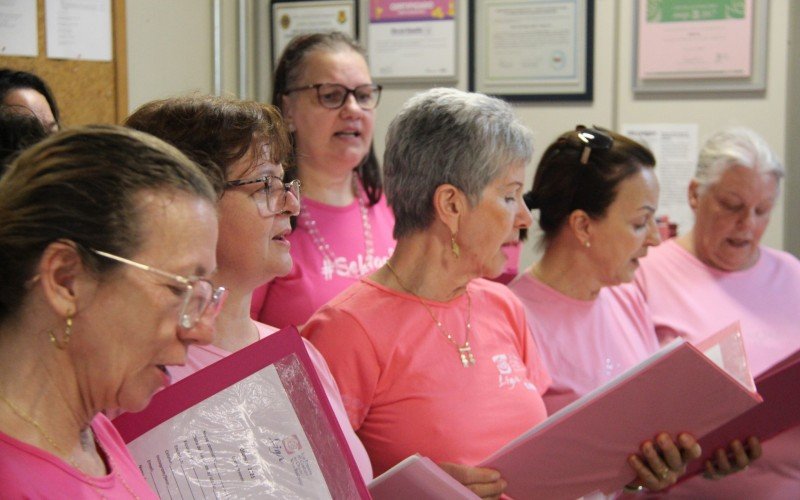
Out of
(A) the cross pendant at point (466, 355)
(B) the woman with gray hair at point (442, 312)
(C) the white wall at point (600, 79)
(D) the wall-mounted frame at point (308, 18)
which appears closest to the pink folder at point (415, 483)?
(B) the woman with gray hair at point (442, 312)

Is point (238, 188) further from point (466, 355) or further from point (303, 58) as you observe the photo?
point (303, 58)

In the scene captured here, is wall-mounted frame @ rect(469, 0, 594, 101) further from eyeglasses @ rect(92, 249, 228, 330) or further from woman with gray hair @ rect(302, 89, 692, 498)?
eyeglasses @ rect(92, 249, 228, 330)

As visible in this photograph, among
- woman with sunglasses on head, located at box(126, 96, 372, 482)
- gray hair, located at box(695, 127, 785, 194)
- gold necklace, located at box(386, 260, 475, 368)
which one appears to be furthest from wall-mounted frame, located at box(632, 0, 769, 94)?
woman with sunglasses on head, located at box(126, 96, 372, 482)

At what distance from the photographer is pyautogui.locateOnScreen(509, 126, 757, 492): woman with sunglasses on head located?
2391 millimetres

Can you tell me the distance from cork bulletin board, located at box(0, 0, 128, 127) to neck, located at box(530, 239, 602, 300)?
156cm

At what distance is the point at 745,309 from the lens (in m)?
2.75

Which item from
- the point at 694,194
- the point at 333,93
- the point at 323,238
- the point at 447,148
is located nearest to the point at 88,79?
the point at 333,93

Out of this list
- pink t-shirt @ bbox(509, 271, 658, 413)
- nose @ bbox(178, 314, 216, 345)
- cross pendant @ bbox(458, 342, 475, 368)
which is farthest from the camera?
pink t-shirt @ bbox(509, 271, 658, 413)

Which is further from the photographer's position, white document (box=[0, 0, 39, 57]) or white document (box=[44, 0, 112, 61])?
white document (box=[44, 0, 112, 61])

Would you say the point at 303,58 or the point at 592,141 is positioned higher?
the point at 303,58

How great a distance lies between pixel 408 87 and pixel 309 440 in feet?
9.12

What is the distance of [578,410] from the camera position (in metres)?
1.63

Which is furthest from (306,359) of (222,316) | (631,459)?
(631,459)

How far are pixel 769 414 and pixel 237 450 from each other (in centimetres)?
142
